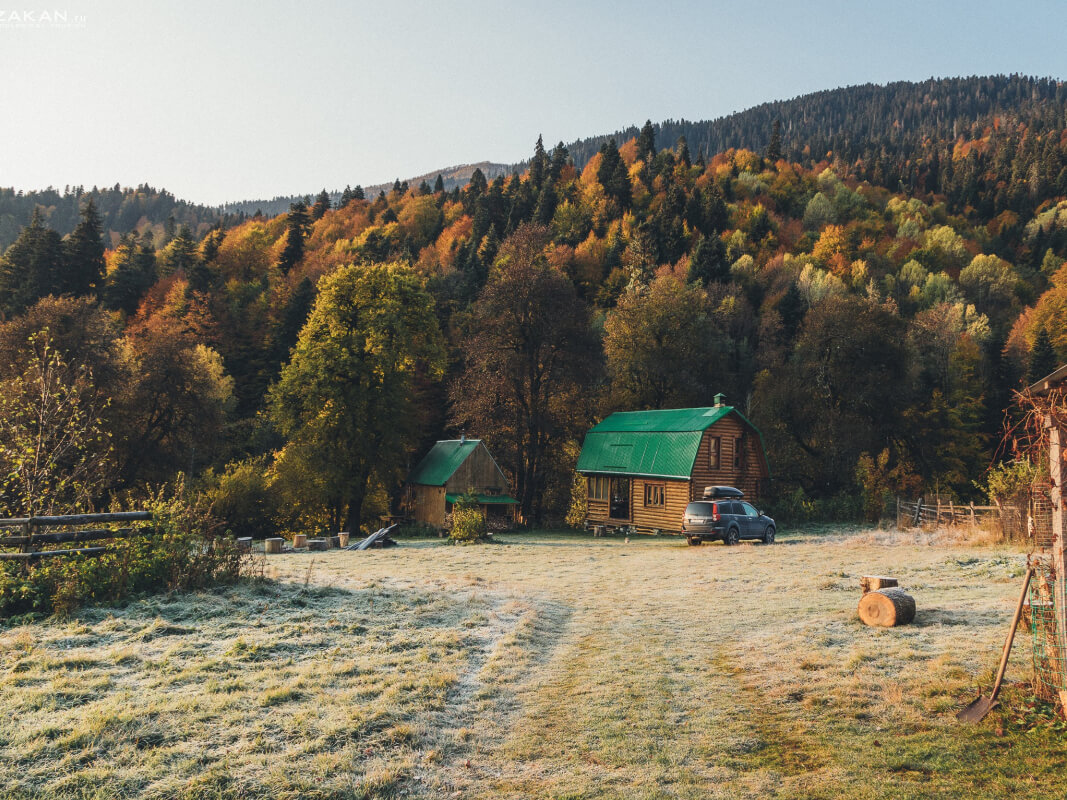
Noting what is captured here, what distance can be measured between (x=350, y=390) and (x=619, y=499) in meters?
17.2

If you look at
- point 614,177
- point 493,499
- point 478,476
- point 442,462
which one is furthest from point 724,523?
point 614,177

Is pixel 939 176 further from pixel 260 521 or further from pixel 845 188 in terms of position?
pixel 260 521

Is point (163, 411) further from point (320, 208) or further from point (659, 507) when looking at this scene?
point (320, 208)

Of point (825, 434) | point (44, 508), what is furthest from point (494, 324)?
point (44, 508)

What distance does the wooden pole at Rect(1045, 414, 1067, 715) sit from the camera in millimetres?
7441

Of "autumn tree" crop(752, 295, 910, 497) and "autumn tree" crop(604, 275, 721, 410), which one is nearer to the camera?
"autumn tree" crop(752, 295, 910, 497)

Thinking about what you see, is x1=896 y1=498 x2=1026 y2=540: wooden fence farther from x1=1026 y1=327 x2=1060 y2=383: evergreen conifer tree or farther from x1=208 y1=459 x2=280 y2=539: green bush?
x1=208 y1=459 x2=280 y2=539: green bush

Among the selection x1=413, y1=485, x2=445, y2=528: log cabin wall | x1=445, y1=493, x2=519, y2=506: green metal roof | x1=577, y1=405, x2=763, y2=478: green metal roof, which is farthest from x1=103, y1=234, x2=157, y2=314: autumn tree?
x1=577, y1=405, x2=763, y2=478: green metal roof

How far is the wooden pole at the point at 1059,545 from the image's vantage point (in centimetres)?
744

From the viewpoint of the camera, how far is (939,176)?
12581 cm

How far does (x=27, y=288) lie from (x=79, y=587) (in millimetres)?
59821

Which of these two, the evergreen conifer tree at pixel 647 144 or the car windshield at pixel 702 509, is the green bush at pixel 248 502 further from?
the evergreen conifer tree at pixel 647 144

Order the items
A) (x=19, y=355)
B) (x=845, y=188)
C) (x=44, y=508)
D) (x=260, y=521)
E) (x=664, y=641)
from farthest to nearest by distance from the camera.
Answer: (x=845, y=188) < (x=260, y=521) < (x=19, y=355) < (x=44, y=508) < (x=664, y=641)

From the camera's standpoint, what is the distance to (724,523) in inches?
1103
